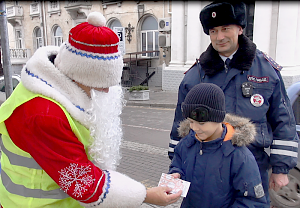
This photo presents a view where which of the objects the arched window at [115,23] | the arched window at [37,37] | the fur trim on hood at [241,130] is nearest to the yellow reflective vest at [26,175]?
the fur trim on hood at [241,130]

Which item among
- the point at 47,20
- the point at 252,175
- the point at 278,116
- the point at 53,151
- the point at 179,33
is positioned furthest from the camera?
the point at 47,20

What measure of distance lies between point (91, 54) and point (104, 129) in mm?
413

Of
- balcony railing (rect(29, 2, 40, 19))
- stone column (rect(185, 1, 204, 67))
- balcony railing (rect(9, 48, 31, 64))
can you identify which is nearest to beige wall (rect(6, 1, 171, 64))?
balcony railing (rect(29, 2, 40, 19))

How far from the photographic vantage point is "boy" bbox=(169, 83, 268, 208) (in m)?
1.72

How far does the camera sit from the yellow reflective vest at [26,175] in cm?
141

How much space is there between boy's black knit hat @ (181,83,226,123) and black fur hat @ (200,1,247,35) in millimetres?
624

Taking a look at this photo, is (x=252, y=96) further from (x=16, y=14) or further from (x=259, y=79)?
(x=16, y=14)

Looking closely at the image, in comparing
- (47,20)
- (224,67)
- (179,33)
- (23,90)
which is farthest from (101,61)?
(47,20)

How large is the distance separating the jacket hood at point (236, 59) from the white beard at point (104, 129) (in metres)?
0.85

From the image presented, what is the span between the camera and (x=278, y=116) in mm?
2100

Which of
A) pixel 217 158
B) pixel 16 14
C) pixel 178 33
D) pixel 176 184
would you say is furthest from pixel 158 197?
pixel 16 14

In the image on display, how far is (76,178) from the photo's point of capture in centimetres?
135

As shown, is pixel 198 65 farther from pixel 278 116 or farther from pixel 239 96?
pixel 278 116

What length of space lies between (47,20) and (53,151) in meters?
25.7
